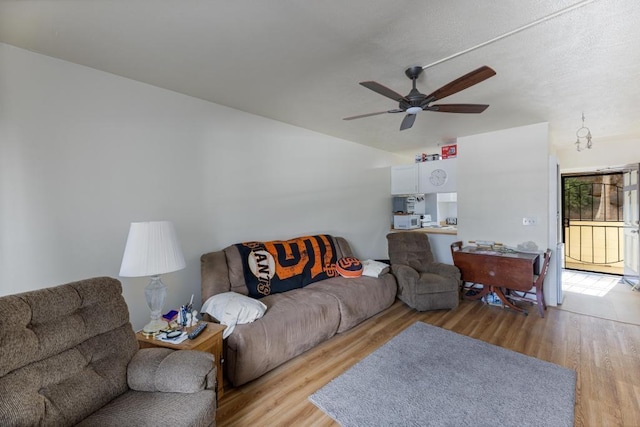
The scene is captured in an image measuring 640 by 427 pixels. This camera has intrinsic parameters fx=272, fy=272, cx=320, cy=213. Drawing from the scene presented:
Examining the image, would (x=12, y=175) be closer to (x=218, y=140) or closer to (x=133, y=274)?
(x=133, y=274)

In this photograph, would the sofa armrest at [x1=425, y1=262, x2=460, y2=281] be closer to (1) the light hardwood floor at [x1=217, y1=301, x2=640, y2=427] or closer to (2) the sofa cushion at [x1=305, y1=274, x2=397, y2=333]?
(1) the light hardwood floor at [x1=217, y1=301, x2=640, y2=427]

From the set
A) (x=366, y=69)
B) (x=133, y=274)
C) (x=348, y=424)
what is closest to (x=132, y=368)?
(x=133, y=274)

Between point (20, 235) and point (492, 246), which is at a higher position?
point (20, 235)

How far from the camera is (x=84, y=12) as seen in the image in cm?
147

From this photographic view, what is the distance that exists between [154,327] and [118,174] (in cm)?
125

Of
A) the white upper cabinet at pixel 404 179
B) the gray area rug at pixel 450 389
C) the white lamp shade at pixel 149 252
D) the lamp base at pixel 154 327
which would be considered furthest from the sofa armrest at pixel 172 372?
the white upper cabinet at pixel 404 179

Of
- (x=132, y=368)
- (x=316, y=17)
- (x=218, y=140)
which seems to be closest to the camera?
(x=132, y=368)

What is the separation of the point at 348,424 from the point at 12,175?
8.68ft

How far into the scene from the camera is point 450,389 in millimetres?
1954

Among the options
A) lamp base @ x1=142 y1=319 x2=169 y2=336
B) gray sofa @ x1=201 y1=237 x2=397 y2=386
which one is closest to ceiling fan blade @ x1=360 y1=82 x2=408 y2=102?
gray sofa @ x1=201 y1=237 x2=397 y2=386

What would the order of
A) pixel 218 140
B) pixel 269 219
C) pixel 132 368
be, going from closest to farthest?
1. pixel 132 368
2. pixel 218 140
3. pixel 269 219

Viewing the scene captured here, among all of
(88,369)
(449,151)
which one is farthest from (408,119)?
(88,369)

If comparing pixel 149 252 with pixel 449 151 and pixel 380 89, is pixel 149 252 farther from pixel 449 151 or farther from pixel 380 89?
pixel 449 151

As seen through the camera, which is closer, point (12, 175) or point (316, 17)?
point (316, 17)
